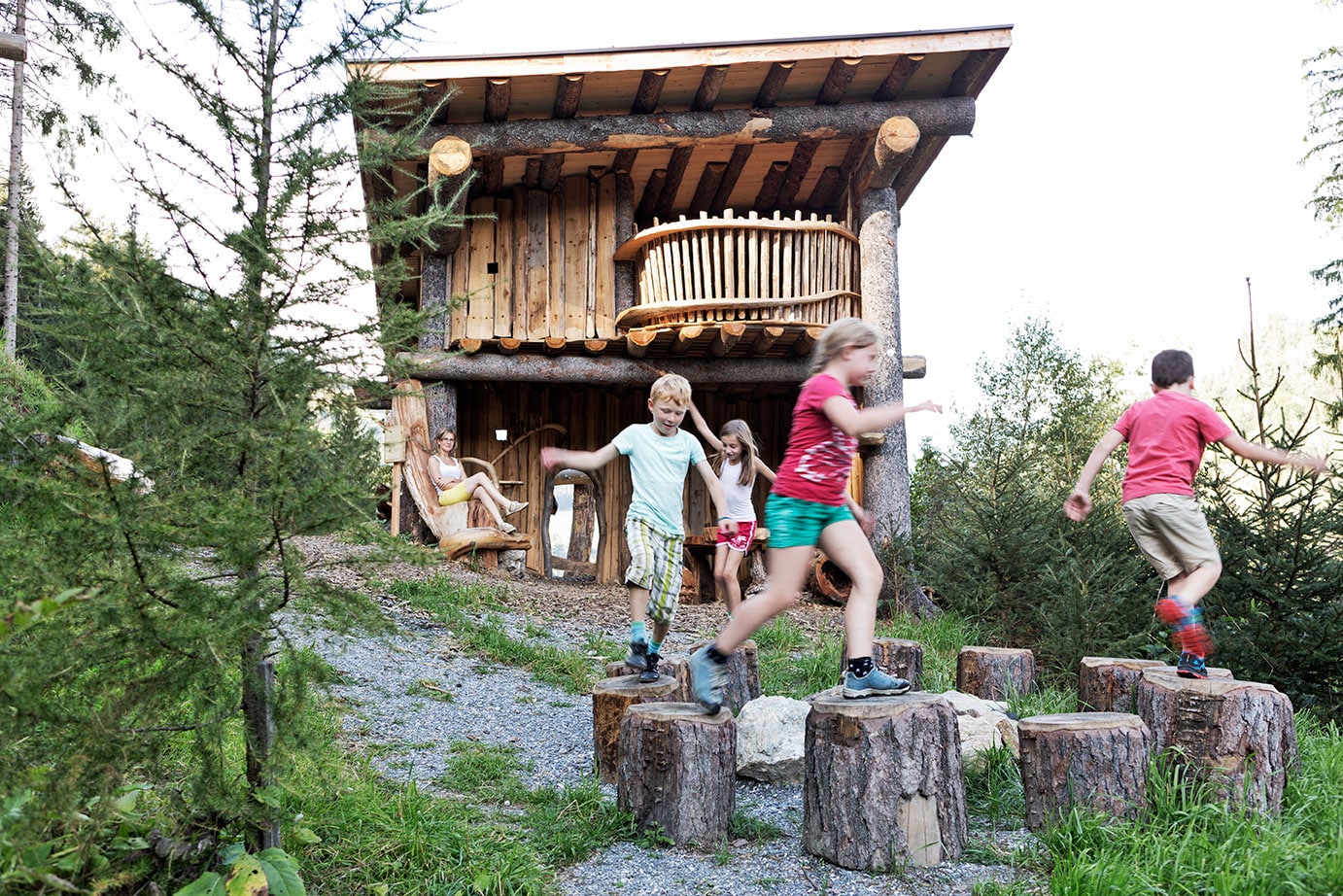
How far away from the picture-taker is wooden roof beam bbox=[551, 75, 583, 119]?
9328 millimetres

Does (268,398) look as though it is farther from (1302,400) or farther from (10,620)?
(1302,400)

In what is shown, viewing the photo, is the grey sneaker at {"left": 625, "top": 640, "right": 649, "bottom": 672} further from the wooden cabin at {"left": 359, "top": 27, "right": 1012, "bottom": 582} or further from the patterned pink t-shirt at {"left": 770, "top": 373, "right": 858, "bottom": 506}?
the wooden cabin at {"left": 359, "top": 27, "right": 1012, "bottom": 582}

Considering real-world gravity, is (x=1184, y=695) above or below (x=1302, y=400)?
below

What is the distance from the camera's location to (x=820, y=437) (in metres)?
3.82

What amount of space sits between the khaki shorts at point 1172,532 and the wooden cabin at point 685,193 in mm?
4799

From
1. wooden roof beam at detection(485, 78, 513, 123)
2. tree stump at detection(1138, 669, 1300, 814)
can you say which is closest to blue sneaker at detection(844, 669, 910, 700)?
tree stump at detection(1138, 669, 1300, 814)

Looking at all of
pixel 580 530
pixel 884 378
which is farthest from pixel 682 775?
pixel 580 530

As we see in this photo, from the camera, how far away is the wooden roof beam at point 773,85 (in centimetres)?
936

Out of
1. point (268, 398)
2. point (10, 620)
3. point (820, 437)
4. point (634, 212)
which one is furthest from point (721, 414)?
point (10, 620)

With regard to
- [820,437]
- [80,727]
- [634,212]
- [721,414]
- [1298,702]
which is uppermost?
[634,212]

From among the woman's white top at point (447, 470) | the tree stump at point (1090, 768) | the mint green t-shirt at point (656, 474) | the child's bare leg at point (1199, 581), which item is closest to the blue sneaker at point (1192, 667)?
the child's bare leg at point (1199, 581)

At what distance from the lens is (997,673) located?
18.6 ft

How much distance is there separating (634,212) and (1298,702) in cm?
888

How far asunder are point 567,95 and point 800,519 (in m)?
7.08
